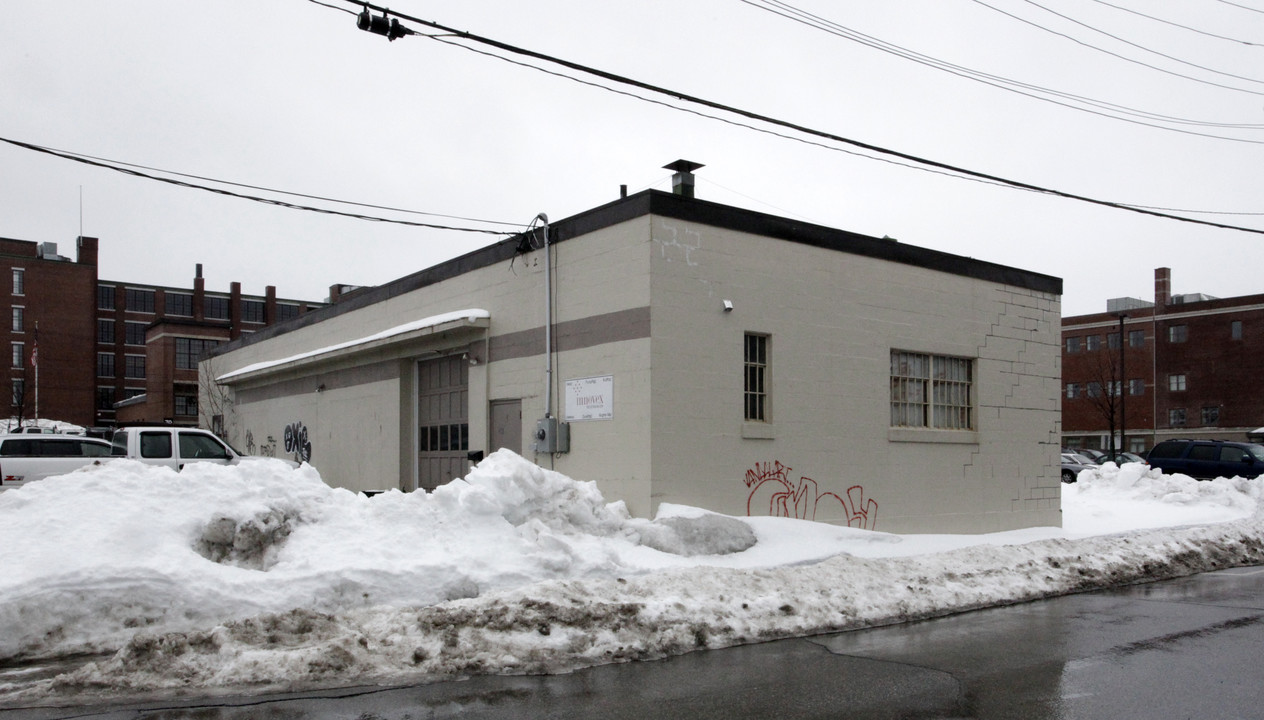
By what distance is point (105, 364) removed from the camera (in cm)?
8456

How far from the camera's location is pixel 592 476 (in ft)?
43.8

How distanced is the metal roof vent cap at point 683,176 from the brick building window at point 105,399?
3276 inches

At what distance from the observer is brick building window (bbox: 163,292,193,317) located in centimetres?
8694

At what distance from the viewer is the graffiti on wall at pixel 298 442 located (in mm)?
22250

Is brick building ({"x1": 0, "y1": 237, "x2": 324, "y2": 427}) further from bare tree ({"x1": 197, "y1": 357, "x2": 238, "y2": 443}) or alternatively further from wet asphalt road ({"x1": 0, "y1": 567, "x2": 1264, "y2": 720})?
wet asphalt road ({"x1": 0, "y1": 567, "x2": 1264, "y2": 720})

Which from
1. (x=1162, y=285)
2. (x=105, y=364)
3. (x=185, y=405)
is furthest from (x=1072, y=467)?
(x=105, y=364)

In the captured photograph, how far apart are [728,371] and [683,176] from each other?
3.29 metres

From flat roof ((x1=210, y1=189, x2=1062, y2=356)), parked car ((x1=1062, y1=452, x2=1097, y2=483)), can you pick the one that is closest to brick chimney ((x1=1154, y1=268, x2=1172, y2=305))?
parked car ((x1=1062, y1=452, x2=1097, y2=483))

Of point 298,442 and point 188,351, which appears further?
point 188,351

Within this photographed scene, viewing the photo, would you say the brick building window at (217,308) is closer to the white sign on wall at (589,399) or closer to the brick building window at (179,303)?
the brick building window at (179,303)

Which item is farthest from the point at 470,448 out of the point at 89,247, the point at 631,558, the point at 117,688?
the point at 89,247

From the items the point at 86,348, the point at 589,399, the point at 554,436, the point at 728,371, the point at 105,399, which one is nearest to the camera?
the point at 728,371

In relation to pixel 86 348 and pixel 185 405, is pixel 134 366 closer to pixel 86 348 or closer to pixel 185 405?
pixel 86 348

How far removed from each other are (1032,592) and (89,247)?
Answer: 282 ft
